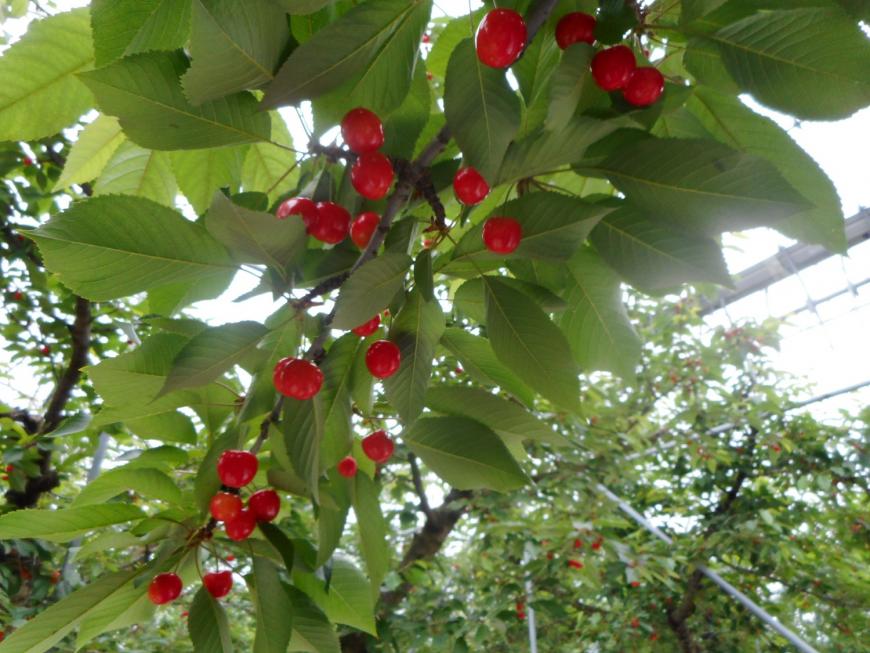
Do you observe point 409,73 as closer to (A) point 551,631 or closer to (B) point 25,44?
(B) point 25,44

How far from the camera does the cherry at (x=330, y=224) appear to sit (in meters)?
0.54

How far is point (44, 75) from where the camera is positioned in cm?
58

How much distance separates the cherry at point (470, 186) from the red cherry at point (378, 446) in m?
0.34

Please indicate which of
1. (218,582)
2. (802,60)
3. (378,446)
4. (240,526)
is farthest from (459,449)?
(802,60)

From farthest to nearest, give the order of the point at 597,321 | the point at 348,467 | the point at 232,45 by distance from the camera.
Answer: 1. the point at 348,467
2. the point at 597,321
3. the point at 232,45

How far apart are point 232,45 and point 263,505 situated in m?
0.45

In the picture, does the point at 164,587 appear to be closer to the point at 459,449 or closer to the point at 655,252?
the point at 459,449

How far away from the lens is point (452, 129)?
470 millimetres

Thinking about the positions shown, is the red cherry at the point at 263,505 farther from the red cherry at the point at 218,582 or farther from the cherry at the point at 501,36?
the cherry at the point at 501,36

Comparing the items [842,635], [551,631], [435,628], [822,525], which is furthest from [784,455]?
[435,628]

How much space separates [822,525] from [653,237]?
3.83m

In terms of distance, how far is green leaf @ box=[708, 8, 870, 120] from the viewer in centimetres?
47

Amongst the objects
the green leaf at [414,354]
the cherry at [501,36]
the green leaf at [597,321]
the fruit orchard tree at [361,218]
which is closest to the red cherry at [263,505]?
the fruit orchard tree at [361,218]

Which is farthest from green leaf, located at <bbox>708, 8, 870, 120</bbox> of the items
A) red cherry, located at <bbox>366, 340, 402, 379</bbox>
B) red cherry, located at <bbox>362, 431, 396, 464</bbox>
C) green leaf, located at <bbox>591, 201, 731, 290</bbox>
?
red cherry, located at <bbox>362, 431, 396, 464</bbox>
